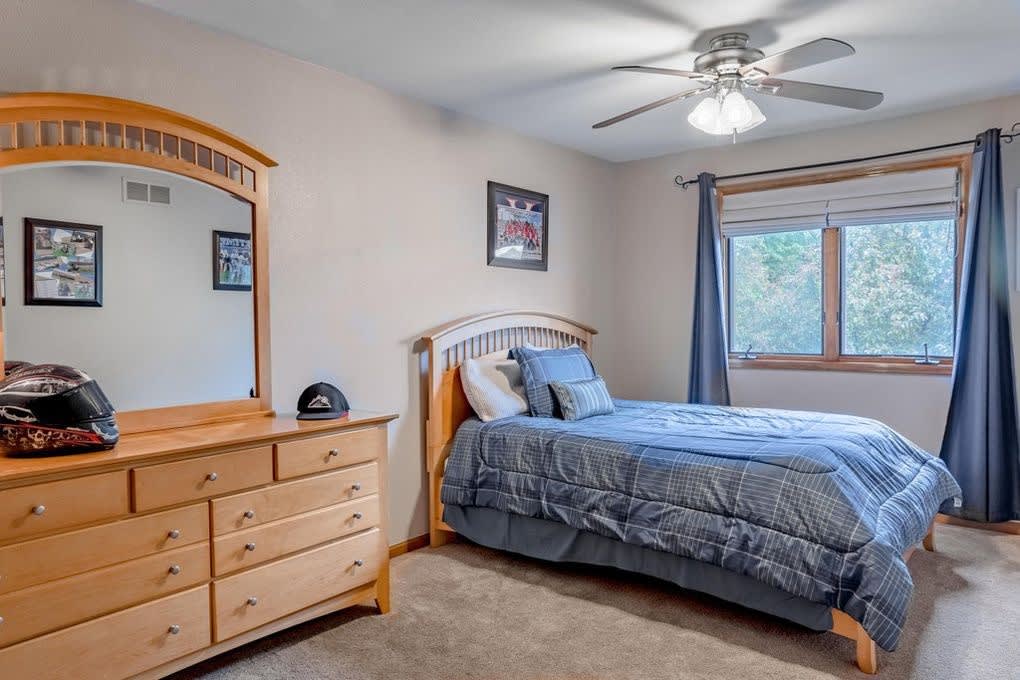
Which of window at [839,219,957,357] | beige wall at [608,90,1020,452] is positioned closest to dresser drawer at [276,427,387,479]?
beige wall at [608,90,1020,452]

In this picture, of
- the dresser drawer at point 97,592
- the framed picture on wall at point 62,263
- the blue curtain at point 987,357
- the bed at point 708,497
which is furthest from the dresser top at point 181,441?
the blue curtain at point 987,357

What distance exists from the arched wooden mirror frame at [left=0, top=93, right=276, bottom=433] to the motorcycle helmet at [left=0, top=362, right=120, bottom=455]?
13.2 inches

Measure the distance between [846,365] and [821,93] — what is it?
209cm

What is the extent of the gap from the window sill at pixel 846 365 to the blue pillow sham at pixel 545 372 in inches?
52.9

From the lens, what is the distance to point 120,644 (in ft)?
6.20

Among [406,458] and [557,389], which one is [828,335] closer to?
[557,389]

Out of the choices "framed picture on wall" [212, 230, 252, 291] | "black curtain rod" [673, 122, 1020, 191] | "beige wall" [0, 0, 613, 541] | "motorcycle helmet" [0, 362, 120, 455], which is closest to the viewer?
"motorcycle helmet" [0, 362, 120, 455]

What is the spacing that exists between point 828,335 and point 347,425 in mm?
3264

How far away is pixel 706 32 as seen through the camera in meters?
2.73

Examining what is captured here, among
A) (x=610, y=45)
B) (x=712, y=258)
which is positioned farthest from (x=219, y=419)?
(x=712, y=258)

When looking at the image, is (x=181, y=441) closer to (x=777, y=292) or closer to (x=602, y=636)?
(x=602, y=636)

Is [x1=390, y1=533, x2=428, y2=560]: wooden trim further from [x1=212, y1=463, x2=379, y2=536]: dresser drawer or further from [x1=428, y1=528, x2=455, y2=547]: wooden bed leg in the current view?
[x1=212, y1=463, x2=379, y2=536]: dresser drawer

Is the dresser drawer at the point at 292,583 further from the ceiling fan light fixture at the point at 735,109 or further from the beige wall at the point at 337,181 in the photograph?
the ceiling fan light fixture at the point at 735,109

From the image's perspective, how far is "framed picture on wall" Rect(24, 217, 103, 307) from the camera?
84.7 inches
